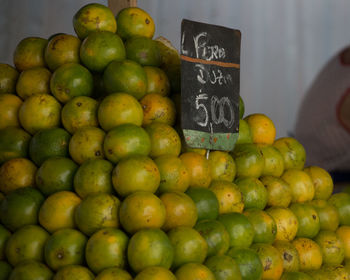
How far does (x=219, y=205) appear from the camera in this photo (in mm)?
1638

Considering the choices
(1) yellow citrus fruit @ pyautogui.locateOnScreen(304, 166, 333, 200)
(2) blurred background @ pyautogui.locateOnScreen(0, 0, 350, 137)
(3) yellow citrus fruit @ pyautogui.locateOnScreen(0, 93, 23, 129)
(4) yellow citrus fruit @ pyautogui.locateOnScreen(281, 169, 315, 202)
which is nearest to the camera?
(3) yellow citrus fruit @ pyautogui.locateOnScreen(0, 93, 23, 129)

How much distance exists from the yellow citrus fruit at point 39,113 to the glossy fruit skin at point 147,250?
545 millimetres

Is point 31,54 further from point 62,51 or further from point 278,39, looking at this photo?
point 278,39

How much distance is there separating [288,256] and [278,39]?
284 cm

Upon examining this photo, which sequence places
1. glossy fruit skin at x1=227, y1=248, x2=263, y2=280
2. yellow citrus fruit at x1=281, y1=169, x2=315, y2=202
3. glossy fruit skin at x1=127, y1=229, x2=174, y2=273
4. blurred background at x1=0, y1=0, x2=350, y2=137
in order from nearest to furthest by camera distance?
glossy fruit skin at x1=127, y1=229, x2=174, y2=273 → glossy fruit skin at x1=227, y1=248, x2=263, y2=280 → yellow citrus fruit at x1=281, y1=169, x2=315, y2=202 → blurred background at x1=0, y1=0, x2=350, y2=137

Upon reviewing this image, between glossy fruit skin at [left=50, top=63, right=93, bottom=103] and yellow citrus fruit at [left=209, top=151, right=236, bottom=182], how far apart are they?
0.49 m

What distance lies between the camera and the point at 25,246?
1.37 m

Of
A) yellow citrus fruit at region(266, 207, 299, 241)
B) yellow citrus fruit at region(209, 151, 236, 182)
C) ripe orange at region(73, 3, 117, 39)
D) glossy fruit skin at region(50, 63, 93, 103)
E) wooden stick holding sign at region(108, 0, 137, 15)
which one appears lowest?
yellow citrus fruit at region(266, 207, 299, 241)

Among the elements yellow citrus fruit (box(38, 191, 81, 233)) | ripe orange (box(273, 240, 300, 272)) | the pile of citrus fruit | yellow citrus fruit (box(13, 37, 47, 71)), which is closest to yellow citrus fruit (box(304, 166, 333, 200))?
the pile of citrus fruit

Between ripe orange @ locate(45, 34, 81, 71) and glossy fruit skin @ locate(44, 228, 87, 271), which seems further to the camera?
ripe orange @ locate(45, 34, 81, 71)

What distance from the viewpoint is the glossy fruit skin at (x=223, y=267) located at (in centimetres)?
140

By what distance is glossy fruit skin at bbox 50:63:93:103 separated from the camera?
5.31ft

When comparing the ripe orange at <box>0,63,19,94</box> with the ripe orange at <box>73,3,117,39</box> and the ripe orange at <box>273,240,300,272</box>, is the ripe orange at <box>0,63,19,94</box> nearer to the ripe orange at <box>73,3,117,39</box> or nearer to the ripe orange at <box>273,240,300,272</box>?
the ripe orange at <box>73,3,117,39</box>

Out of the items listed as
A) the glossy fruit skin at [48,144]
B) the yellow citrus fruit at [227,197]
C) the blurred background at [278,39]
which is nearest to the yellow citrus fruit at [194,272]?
the yellow citrus fruit at [227,197]
